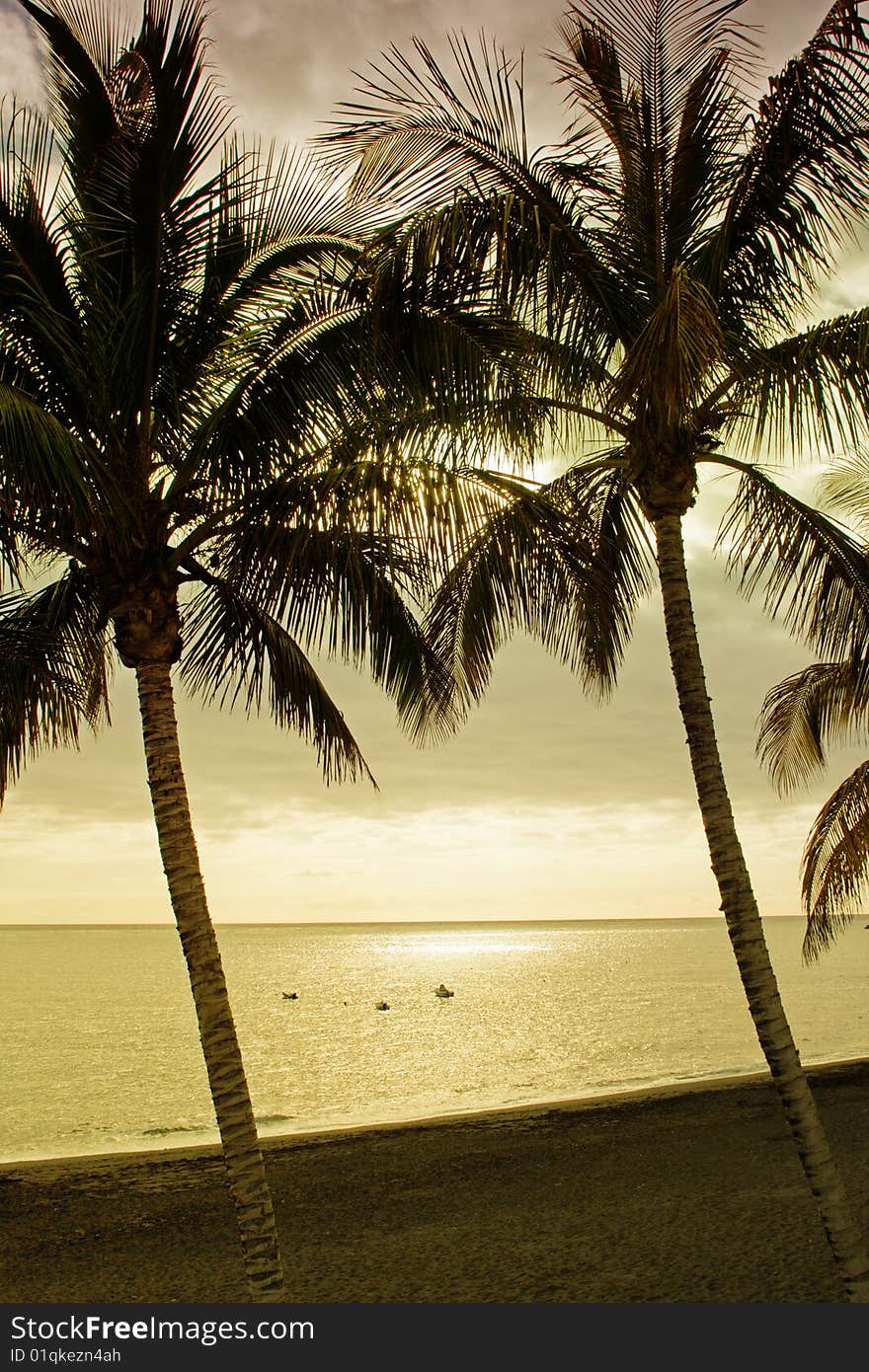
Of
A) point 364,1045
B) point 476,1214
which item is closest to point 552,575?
point 476,1214

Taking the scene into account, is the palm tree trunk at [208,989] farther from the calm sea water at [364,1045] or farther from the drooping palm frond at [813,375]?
the calm sea water at [364,1045]

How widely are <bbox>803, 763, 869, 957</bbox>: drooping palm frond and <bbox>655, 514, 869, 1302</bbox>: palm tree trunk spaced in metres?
10.00

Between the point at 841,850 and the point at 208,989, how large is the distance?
1287 cm

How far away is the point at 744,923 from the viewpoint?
6.74m

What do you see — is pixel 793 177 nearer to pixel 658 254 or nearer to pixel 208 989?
pixel 658 254

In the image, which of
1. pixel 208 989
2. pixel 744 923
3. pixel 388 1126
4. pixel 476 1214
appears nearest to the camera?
pixel 208 989

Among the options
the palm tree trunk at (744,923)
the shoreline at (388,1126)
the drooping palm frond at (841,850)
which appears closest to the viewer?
the palm tree trunk at (744,923)

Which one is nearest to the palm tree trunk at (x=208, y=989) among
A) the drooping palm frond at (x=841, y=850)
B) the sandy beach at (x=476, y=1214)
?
the sandy beach at (x=476, y=1214)

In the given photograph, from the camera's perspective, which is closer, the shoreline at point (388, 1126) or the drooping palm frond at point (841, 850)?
the shoreline at point (388, 1126)

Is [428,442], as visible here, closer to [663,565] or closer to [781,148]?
[663,565]

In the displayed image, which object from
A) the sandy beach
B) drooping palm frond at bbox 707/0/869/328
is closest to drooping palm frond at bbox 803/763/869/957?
Result: the sandy beach

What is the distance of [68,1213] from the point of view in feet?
34.1

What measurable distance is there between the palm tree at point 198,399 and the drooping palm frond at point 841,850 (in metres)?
11.3

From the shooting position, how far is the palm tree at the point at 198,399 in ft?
20.1
